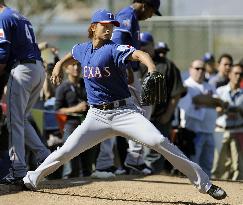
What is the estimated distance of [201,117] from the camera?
12.5 meters

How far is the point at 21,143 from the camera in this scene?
8.80 metres

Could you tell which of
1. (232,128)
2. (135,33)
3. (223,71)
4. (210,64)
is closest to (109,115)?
(135,33)

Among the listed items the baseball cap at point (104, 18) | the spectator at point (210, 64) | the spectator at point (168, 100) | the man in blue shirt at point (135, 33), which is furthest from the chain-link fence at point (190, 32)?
the baseball cap at point (104, 18)

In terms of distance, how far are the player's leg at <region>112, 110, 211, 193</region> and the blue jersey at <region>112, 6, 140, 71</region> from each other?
1748mm

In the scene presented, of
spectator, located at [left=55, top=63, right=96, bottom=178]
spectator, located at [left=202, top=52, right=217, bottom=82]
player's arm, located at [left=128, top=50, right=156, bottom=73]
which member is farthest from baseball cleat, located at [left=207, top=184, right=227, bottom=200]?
spectator, located at [left=202, top=52, right=217, bottom=82]

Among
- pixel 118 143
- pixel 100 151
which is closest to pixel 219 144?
pixel 118 143

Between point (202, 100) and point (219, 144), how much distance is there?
86cm

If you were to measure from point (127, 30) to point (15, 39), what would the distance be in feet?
4.57

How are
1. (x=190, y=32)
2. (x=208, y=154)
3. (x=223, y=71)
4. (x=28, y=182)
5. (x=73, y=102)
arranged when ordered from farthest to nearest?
(x=190, y=32), (x=223, y=71), (x=208, y=154), (x=73, y=102), (x=28, y=182)

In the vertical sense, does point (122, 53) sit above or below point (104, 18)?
below

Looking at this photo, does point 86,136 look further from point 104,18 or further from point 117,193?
point 104,18

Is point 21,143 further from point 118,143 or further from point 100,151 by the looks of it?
point 118,143

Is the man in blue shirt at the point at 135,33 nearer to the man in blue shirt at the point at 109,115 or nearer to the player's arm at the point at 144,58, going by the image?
the man in blue shirt at the point at 109,115

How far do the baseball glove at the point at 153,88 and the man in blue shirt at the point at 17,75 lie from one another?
1.70m
